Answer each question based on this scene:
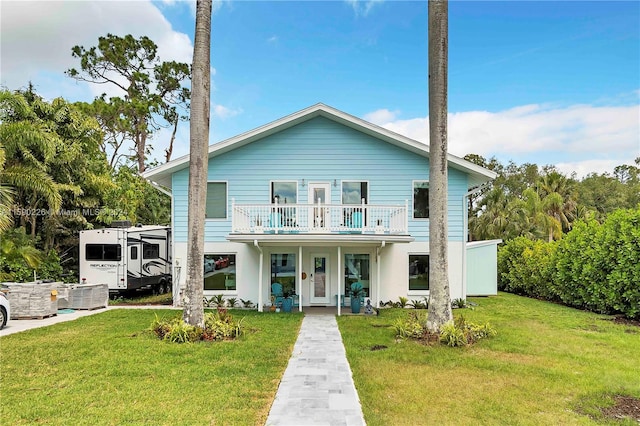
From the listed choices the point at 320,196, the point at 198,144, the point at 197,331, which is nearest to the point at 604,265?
the point at 320,196

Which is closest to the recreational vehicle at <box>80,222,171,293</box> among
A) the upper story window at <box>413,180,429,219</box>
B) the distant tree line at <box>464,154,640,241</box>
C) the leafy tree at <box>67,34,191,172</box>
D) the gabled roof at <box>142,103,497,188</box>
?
the gabled roof at <box>142,103,497,188</box>

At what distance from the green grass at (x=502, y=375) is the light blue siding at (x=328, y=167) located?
4.98 meters

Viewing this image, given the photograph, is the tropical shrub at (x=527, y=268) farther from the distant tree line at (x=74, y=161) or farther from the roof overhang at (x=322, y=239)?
the distant tree line at (x=74, y=161)

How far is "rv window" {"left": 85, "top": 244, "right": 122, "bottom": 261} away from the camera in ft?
46.9

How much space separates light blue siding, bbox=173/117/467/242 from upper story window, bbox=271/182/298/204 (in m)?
0.18

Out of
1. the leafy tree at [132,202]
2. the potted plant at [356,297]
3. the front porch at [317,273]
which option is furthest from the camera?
the leafy tree at [132,202]

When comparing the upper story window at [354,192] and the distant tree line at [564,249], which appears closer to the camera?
the distant tree line at [564,249]

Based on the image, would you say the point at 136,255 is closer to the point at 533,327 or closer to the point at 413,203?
the point at 413,203

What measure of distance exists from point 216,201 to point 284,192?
95.0 inches

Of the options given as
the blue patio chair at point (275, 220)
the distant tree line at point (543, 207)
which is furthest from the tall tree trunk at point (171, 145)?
the distant tree line at point (543, 207)

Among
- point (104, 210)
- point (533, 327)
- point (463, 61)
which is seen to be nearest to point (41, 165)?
point (104, 210)

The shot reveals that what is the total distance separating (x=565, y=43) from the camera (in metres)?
15.0

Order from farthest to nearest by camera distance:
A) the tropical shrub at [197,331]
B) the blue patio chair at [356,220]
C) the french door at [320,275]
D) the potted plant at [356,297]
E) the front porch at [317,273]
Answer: the french door at [320,275] → the front porch at [317,273] → the potted plant at [356,297] → the blue patio chair at [356,220] → the tropical shrub at [197,331]

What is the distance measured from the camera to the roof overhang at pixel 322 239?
11.5 meters
